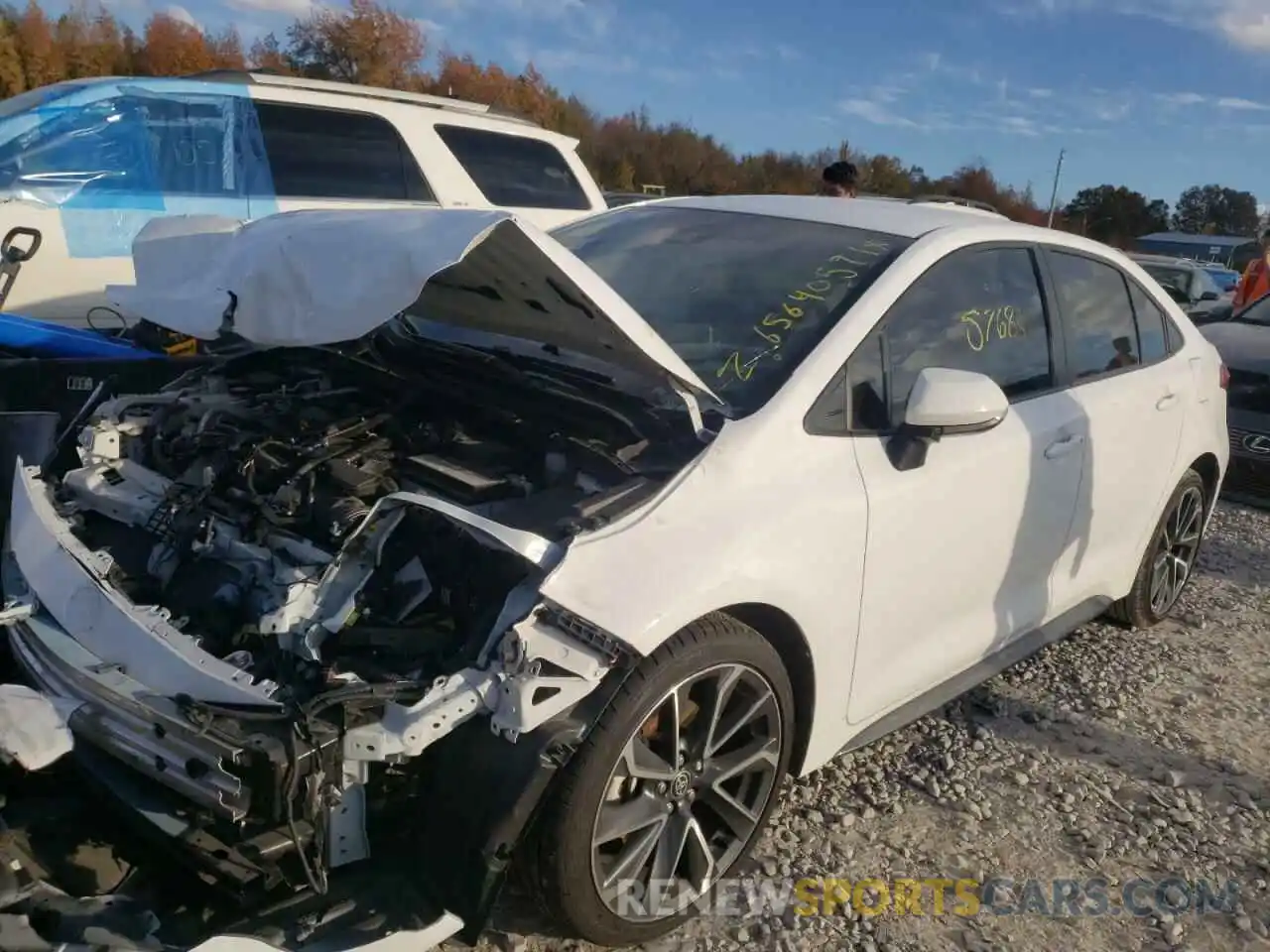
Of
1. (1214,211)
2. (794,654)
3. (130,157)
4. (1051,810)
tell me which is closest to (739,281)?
(794,654)

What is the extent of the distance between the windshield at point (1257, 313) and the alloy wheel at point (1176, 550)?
442 centimetres

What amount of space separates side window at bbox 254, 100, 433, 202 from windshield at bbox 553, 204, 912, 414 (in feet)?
12.0

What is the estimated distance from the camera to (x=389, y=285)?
2.50m

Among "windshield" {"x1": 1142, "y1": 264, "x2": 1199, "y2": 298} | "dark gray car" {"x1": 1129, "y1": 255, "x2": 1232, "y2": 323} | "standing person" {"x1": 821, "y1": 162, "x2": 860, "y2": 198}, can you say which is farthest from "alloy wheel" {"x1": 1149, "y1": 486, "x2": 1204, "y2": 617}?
"windshield" {"x1": 1142, "y1": 264, "x2": 1199, "y2": 298}

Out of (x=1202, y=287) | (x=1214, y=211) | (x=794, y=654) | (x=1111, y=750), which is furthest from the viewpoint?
(x=1214, y=211)

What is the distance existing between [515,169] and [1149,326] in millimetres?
4782

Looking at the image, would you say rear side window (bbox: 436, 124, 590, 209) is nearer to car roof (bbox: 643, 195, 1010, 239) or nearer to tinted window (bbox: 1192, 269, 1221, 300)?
car roof (bbox: 643, 195, 1010, 239)

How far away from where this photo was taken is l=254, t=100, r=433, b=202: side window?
6781mm

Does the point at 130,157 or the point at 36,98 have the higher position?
the point at 36,98

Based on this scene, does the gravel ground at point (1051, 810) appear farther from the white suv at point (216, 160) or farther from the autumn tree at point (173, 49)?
the autumn tree at point (173, 49)

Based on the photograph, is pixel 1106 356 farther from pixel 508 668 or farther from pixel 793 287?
pixel 508 668

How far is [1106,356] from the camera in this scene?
13.2ft

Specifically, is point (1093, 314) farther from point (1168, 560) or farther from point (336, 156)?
point (336, 156)

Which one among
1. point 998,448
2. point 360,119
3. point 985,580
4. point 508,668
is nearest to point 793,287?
point 998,448
